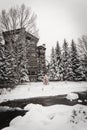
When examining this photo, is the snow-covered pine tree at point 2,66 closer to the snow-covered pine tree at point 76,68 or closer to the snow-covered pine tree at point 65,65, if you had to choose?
the snow-covered pine tree at point 65,65

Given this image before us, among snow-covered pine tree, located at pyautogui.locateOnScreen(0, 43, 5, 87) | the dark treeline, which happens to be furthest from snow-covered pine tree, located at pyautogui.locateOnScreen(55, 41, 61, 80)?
snow-covered pine tree, located at pyautogui.locateOnScreen(0, 43, 5, 87)

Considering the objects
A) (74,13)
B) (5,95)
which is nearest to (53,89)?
(5,95)

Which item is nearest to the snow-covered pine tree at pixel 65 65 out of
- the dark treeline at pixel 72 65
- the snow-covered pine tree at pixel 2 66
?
the dark treeline at pixel 72 65

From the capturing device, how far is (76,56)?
32938 millimetres

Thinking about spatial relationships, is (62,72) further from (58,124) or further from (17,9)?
(58,124)

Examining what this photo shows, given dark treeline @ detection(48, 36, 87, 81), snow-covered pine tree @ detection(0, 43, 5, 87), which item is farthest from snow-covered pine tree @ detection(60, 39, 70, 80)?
snow-covered pine tree @ detection(0, 43, 5, 87)

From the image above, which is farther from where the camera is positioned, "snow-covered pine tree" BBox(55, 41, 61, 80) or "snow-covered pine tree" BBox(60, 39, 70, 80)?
"snow-covered pine tree" BBox(55, 41, 61, 80)

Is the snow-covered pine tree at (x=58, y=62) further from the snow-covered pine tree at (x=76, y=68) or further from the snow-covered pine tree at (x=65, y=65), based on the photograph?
the snow-covered pine tree at (x=76, y=68)

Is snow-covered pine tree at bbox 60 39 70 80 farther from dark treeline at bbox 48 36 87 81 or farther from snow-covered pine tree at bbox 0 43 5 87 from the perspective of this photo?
snow-covered pine tree at bbox 0 43 5 87

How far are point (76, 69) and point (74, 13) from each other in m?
17.9

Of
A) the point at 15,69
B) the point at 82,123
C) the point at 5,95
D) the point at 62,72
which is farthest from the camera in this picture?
the point at 62,72

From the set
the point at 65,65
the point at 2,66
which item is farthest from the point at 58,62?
the point at 2,66

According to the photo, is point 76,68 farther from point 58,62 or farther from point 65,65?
point 58,62

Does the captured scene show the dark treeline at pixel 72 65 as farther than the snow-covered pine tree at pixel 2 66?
Yes
